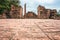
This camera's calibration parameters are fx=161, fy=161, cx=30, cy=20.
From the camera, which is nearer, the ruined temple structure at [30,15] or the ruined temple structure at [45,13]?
the ruined temple structure at [45,13]

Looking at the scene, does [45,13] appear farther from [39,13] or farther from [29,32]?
[29,32]

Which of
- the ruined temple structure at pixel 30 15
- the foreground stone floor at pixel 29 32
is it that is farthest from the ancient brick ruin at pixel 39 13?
the foreground stone floor at pixel 29 32

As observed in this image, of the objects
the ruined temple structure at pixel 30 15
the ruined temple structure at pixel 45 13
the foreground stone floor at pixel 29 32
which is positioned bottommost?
the ruined temple structure at pixel 30 15

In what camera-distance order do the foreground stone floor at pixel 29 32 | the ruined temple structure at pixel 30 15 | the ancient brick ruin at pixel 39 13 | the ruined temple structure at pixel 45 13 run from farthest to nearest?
1. the ruined temple structure at pixel 30 15
2. the ruined temple structure at pixel 45 13
3. the ancient brick ruin at pixel 39 13
4. the foreground stone floor at pixel 29 32

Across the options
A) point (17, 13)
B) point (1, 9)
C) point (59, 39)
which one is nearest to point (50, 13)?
point (17, 13)

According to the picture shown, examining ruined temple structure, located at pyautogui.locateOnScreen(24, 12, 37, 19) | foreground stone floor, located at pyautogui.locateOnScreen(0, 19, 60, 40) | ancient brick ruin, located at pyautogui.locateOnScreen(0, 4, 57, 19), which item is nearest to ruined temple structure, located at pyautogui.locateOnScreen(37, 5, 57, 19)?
ancient brick ruin, located at pyautogui.locateOnScreen(0, 4, 57, 19)

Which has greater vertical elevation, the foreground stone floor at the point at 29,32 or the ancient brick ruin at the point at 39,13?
the foreground stone floor at the point at 29,32

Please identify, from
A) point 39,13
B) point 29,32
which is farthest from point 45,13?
point 29,32

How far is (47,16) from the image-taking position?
13.5 metres

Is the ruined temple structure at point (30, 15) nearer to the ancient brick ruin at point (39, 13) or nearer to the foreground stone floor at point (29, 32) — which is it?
the ancient brick ruin at point (39, 13)

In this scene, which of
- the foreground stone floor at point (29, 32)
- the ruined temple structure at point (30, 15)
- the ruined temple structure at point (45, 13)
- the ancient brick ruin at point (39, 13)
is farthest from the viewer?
the ruined temple structure at point (30, 15)

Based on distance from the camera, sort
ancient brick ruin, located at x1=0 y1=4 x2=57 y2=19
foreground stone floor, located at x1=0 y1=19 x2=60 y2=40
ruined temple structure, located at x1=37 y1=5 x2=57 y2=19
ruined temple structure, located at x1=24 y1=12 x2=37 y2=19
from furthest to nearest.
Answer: ruined temple structure, located at x1=24 y1=12 x2=37 y2=19, ruined temple structure, located at x1=37 y1=5 x2=57 y2=19, ancient brick ruin, located at x1=0 y1=4 x2=57 y2=19, foreground stone floor, located at x1=0 y1=19 x2=60 y2=40

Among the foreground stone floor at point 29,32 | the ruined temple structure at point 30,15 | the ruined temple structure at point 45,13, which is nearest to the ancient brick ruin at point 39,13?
the ruined temple structure at point 45,13

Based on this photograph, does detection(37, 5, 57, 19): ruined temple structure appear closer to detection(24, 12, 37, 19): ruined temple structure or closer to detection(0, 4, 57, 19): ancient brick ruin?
detection(0, 4, 57, 19): ancient brick ruin
